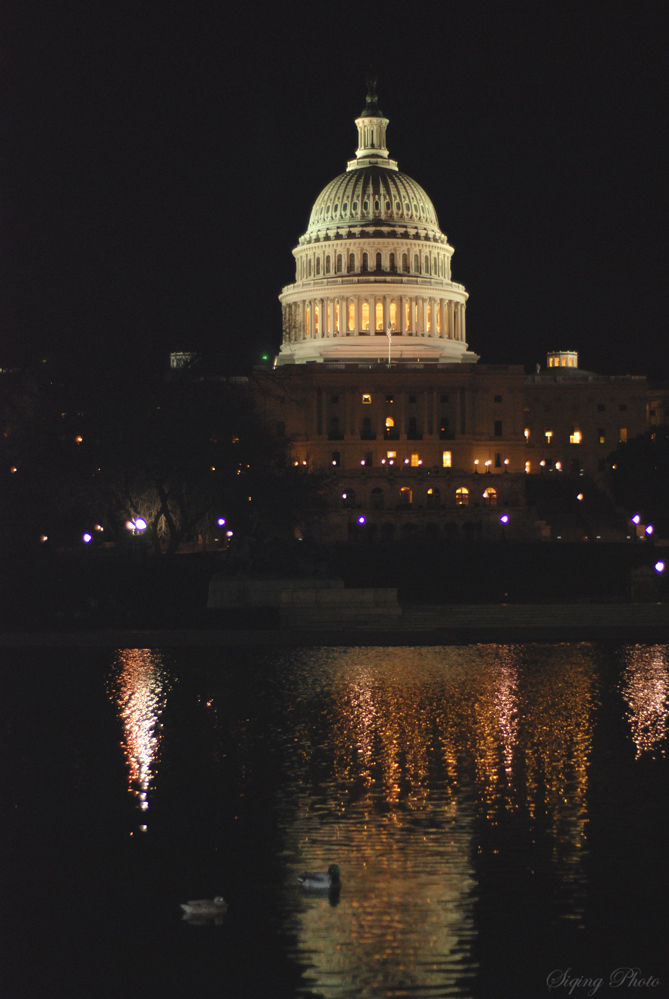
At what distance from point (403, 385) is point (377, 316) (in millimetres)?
17873

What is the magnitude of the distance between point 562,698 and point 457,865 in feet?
44.0

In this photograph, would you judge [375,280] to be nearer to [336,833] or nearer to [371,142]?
[371,142]

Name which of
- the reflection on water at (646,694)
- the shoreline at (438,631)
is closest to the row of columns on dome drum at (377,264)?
the shoreline at (438,631)

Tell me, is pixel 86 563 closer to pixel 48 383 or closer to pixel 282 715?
pixel 48 383

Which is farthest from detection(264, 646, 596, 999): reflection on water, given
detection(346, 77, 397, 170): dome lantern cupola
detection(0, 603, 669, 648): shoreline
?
detection(346, 77, 397, 170): dome lantern cupola

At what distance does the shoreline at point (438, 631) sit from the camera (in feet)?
148

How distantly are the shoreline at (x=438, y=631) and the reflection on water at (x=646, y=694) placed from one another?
3.54 metres

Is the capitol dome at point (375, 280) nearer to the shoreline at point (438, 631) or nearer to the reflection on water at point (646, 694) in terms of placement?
the shoreline at point (438, 631)

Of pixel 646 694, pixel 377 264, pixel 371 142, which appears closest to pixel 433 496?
pixel 377 264

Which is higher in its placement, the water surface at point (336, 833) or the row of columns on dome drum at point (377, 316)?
the row of columns on dome drum at point (377, 316)

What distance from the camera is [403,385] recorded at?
143125 mm

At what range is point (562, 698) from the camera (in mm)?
34125

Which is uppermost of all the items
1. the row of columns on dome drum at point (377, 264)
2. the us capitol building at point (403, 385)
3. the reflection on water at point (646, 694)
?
the row of columns on dome drum at point (377, 264)

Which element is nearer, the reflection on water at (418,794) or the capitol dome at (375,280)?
the reflection on water at (418,794)
